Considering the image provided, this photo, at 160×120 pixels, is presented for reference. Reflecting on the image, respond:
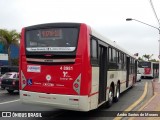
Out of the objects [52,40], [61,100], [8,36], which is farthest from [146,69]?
[61,100]

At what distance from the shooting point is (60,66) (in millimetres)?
10336

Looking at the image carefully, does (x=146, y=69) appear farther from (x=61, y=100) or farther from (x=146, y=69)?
(x=61, y=100)

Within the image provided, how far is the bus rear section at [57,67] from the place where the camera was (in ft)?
33.1

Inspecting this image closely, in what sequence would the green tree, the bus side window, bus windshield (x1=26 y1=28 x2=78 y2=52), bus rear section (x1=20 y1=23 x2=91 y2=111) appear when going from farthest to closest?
the green tree
the bus side window
bus windshield (x1=26 y1=28 x2=78 y2=52)
bus rear section (x1=20 y1=23 x2=91 y2=111)

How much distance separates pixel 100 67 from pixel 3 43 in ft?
114

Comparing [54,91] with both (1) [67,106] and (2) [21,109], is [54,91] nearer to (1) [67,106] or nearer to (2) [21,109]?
(1) [67,106]

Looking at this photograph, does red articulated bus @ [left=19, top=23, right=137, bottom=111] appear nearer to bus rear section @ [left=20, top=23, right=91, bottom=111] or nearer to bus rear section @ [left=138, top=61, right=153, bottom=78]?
bus rear section @ [left=20, top=23, right=91, bottom=111]

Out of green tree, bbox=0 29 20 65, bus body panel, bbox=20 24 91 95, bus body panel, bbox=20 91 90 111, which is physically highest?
green tree, bbox=0 29 20 65

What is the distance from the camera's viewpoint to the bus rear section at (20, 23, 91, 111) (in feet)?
33.1

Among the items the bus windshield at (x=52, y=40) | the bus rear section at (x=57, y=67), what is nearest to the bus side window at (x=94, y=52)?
the bus rear section at (x=57, y=67)

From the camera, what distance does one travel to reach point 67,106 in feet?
33.0

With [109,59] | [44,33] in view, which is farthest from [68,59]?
[109,59]

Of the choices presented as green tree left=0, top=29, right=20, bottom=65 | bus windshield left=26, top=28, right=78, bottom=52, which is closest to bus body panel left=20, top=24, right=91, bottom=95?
bus windshield left=26, top=28, right=78, bottom=52

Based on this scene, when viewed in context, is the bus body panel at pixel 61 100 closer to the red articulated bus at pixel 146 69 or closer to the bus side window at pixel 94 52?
the bus side window at pixel 94 52
